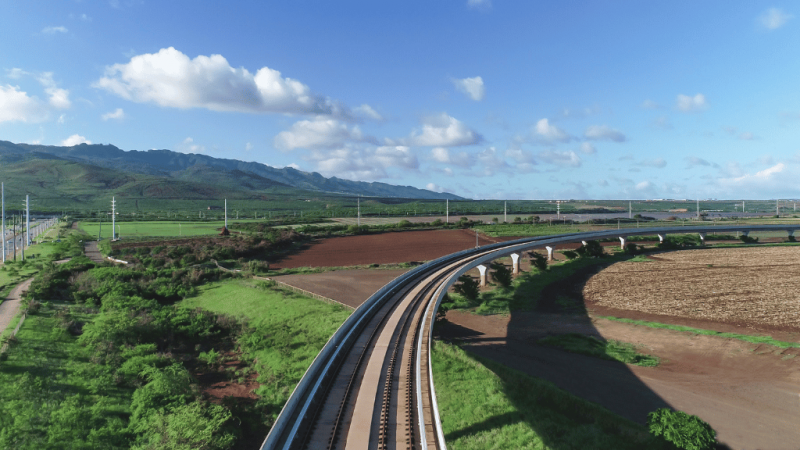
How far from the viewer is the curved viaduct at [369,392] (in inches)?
632

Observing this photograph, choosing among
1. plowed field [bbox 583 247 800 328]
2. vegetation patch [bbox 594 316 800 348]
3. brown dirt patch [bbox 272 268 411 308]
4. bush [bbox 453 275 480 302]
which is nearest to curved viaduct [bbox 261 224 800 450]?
brown dirt patch [bbox 272 268 411 308]

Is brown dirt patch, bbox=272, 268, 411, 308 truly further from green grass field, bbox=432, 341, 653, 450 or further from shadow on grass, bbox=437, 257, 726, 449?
green grass field, bbox=432, 341, 653, 450

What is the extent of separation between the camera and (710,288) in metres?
54.5

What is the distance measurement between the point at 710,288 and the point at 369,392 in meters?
55.6

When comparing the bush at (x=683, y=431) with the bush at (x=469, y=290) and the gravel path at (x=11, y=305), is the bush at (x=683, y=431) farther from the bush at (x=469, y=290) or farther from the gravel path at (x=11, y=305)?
the gravel path at (x=11, y=305)

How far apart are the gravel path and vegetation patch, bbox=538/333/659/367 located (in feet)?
155

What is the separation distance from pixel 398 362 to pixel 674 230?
11160cm

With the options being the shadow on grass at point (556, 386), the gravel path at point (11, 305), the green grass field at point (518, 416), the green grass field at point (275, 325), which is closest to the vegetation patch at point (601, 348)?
the shadow on grass at point (556, 386)

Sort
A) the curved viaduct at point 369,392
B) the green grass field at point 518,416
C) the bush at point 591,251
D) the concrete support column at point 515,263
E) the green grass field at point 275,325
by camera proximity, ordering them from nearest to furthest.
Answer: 1. the curved viaduct at point 369,392
2. the green grass field at point 518,416
3. the green grass field at point 275,325
4. the concrete support column at point 515,263
5. the bush at point 591,251

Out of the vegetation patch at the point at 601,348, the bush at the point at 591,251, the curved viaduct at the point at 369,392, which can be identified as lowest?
the vegetation patch at the point at 601,348

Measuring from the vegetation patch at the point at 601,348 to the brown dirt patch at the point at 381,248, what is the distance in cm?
4696

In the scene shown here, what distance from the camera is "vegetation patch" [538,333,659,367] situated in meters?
32.3

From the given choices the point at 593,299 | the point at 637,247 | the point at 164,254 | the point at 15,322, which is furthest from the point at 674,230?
the point at 15,322

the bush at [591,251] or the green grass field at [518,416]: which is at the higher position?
the bush at [591,251]
